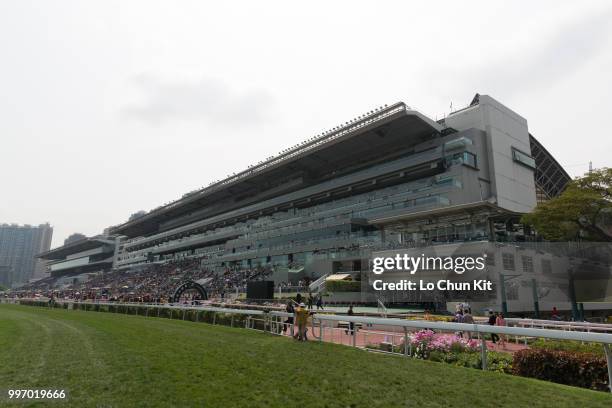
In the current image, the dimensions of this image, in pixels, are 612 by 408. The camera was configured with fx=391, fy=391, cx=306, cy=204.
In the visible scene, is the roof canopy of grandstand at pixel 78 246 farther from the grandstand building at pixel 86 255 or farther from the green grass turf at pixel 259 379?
the green grass turf at pixel 259 379

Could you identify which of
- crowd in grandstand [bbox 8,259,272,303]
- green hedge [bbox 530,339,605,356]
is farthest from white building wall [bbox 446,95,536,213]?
green hedge [bbox 530,339,605,356]

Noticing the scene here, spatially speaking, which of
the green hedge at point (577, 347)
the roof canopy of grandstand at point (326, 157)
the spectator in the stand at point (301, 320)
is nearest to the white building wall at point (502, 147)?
the roof canopy of grandstand at point (326, 157)

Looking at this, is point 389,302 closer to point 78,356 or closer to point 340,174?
point 78,356

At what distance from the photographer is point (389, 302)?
29.7 meters

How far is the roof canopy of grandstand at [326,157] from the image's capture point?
4916cm

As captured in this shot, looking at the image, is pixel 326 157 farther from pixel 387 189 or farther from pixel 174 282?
pixel 174 282

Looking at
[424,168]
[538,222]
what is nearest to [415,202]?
[424,168]

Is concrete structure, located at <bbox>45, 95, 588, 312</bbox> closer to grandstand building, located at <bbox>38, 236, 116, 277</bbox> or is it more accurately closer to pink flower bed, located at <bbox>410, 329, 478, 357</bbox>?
pink flower bed, located at <bbox>410, 329, 478, 357</bbox>

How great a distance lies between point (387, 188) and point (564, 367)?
44876mm

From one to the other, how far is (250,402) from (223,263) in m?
70.0

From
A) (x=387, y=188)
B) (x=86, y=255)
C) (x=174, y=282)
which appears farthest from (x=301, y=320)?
(x=86, y=255)

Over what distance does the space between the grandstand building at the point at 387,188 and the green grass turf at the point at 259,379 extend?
22.0m

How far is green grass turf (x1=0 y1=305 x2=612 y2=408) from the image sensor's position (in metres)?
5.99

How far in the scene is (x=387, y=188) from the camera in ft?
170
